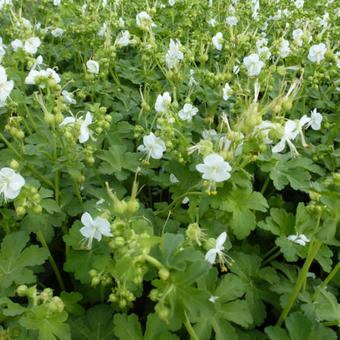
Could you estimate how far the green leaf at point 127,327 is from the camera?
5.21 feet

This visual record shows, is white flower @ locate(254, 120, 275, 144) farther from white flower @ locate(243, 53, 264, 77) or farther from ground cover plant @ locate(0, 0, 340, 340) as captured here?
white flower @ locate(243, 53, 264, 77)

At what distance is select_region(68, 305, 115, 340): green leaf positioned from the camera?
1.74 metres

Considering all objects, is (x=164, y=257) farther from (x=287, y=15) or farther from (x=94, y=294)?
(x=287, y=15)

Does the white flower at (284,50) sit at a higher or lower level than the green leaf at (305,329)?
higher

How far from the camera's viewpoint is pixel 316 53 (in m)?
2.75

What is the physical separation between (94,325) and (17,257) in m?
0.51

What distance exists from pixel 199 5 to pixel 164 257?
3.58m

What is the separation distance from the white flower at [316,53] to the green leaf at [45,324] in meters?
2.39

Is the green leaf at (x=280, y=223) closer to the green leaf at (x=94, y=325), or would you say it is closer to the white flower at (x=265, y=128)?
the white flower at (x=265, y=128)

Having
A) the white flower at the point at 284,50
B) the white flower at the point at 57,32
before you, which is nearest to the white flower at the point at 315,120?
the white flower at the point at 284,50

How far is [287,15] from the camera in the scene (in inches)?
164

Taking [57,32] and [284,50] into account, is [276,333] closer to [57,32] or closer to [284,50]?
[284,50]

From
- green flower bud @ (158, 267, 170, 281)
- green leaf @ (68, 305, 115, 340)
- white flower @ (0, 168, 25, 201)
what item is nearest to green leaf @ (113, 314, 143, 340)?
green leaf @ (68, 305, 115, 340)

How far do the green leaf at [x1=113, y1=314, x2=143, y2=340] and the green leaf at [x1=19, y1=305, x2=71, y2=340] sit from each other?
0.21 meters
